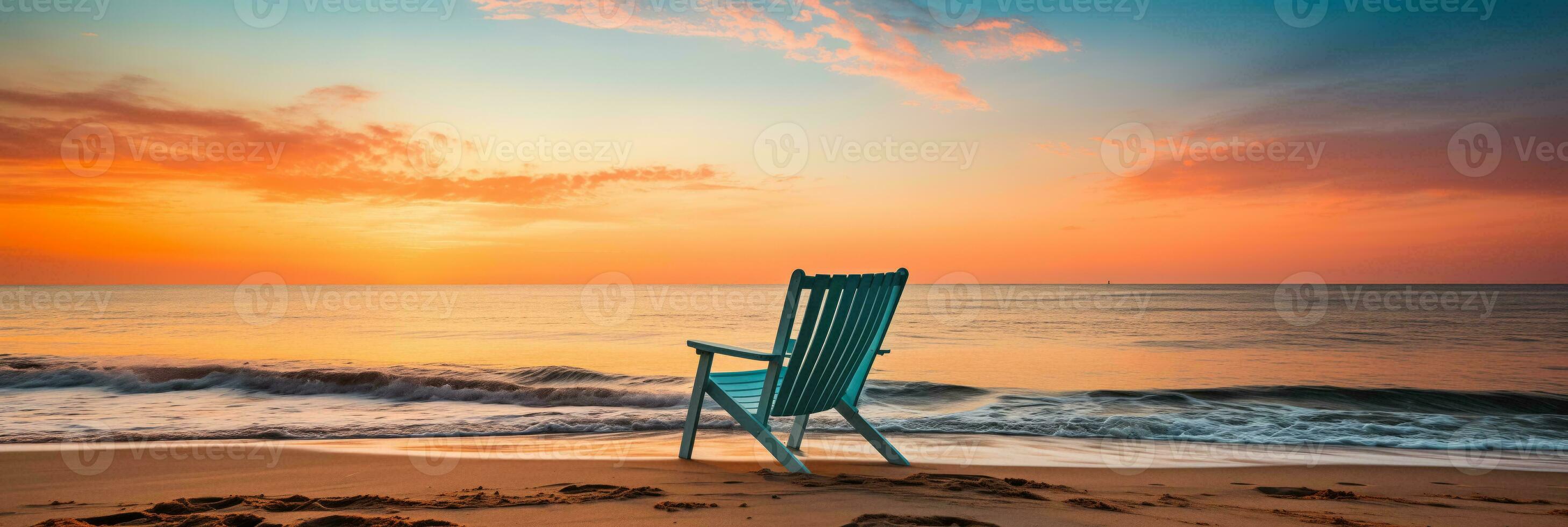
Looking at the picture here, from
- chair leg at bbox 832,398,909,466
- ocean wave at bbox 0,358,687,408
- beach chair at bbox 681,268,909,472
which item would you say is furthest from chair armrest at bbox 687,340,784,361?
ocean wave at bbox 0,358,687,408

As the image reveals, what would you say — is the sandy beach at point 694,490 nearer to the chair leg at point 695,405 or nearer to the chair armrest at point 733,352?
the chair leg at point 695,405

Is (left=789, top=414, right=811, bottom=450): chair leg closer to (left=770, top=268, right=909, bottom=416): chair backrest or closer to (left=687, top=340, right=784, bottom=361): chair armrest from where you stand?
(left=770, top=268, right=909, bottom=416): chair backrest

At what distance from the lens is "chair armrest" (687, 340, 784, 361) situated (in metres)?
4.09

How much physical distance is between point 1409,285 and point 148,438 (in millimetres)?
109946

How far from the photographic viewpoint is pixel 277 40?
37.6 feet

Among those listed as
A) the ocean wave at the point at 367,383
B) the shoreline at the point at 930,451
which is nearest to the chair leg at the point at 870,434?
the shoreline at the point at 930,451

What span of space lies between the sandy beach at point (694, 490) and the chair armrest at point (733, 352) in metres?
0.71

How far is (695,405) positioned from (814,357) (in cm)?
92

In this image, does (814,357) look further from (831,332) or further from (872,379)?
(872,379)

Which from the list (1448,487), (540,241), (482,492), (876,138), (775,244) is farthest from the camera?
(540,241)

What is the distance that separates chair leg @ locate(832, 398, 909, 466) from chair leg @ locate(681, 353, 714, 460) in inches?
35.9

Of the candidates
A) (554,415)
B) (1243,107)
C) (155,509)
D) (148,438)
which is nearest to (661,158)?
(554,415)

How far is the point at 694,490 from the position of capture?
153 inches

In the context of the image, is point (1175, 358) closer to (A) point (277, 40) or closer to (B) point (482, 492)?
(B) point (482, 492)
